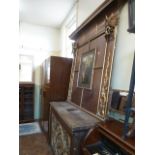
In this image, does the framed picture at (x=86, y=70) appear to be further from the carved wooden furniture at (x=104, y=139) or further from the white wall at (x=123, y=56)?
the carved wooden furniture at (x=104, y=139)

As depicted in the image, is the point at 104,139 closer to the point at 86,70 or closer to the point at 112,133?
the point at 112,133

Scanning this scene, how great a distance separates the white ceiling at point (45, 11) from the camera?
3.47m

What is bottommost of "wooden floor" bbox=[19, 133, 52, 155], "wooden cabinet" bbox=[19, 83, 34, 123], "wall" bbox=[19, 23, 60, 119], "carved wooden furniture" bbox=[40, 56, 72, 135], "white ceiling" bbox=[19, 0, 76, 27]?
"wooden floor" bbox=[19, 133, 52, 155]

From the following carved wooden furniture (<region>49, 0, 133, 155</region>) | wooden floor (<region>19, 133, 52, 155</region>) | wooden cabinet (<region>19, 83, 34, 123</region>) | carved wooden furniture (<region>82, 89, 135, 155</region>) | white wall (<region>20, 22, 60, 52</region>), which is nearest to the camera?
carved wooden furniture (<region>82, 89, 135, 155</region>)

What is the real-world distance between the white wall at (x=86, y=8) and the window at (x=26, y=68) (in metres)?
2.22

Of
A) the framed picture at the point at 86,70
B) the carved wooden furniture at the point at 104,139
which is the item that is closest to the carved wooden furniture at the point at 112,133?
the carved wooden furniture at the point at 104,139

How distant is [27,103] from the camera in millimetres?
4516

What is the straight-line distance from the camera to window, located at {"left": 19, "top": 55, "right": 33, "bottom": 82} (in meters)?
4.64

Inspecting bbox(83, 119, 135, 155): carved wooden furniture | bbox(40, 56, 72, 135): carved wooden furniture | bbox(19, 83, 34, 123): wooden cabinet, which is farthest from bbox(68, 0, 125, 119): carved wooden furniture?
bbox(19, 83, 34, 123): wooden cabinet

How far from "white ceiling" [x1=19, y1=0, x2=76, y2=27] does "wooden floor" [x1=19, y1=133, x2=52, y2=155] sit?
302 centimetres

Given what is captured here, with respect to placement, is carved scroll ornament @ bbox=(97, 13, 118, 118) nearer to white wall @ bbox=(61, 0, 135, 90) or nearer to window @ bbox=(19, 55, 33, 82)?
white wall @ bbox=(61, 0, 135, 90)

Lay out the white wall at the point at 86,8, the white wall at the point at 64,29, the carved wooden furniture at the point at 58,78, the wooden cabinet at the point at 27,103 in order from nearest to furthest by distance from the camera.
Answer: the white wall at the point at 86,8 → the carved wooden furniture at the point at 58,78 → the white wall at the point at 64,29 → the wooden cabinet at the point at 27,103

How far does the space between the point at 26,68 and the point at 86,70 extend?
2.93m
